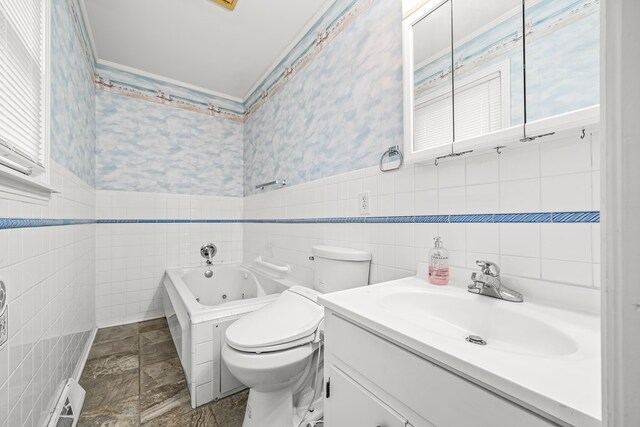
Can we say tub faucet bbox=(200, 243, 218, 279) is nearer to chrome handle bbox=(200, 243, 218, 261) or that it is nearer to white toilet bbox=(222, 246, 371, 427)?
chrome handle bbox=(200, 243, 218, 261)

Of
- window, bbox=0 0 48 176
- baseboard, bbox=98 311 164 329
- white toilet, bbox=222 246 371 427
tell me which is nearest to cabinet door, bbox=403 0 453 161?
white toilet, bbox=222 246 371 427

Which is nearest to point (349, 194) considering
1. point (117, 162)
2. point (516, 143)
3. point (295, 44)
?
point (516, 143)

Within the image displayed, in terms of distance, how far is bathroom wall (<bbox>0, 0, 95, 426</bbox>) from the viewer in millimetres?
863

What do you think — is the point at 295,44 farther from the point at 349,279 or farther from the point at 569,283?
the point at 569,283

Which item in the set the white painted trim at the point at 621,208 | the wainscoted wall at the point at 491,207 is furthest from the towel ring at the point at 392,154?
the white painted trim at the point at 621,208

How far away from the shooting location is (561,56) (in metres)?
0.79

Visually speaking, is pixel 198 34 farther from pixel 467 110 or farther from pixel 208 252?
pixel 467 110

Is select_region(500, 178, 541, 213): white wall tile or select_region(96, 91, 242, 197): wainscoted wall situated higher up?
select_region(96, 91, 242, 197): wainscoted wall

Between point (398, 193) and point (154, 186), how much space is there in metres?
2.44

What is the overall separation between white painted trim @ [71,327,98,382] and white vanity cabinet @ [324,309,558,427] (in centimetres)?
172

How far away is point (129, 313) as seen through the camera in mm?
2574

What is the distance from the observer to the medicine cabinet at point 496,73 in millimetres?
757

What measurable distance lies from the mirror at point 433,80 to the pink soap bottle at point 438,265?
41cm

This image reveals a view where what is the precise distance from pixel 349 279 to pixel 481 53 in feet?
3.71
